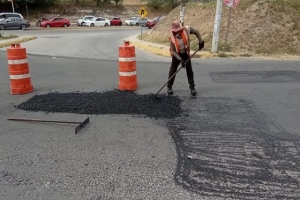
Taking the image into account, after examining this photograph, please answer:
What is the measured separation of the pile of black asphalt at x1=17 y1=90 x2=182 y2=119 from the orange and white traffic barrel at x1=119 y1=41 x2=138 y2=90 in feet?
0.93

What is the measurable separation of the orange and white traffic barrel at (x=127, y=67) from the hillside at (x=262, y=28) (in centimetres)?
823

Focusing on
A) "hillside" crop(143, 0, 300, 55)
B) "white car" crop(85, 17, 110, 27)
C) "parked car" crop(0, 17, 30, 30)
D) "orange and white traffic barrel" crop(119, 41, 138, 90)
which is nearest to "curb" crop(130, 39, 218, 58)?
"hillside" crop(143, 0, 300, 55)

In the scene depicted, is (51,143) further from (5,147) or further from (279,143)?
(279,143)

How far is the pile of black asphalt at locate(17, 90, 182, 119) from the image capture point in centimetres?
531

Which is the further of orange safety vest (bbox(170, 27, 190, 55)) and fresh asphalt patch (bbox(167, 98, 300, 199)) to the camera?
orange safety vest (bbox(170, 27, 190, 55))

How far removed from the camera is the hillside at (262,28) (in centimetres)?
1383

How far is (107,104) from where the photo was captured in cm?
568

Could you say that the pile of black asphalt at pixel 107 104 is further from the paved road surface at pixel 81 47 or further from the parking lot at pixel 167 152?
the paved road surface at pixel 81 47

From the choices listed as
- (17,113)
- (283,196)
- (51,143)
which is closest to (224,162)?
(283,196)

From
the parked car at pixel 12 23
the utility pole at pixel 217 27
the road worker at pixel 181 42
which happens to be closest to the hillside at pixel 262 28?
the utility pole at pixel 217 27

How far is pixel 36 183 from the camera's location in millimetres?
Result: 3098

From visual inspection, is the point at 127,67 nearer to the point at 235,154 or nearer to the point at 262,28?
the point at 235,154

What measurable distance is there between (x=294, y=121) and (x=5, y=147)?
4567mm

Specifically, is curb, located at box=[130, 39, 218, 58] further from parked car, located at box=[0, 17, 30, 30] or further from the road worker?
parked car, located at box=[0, 17, 30, 30]
